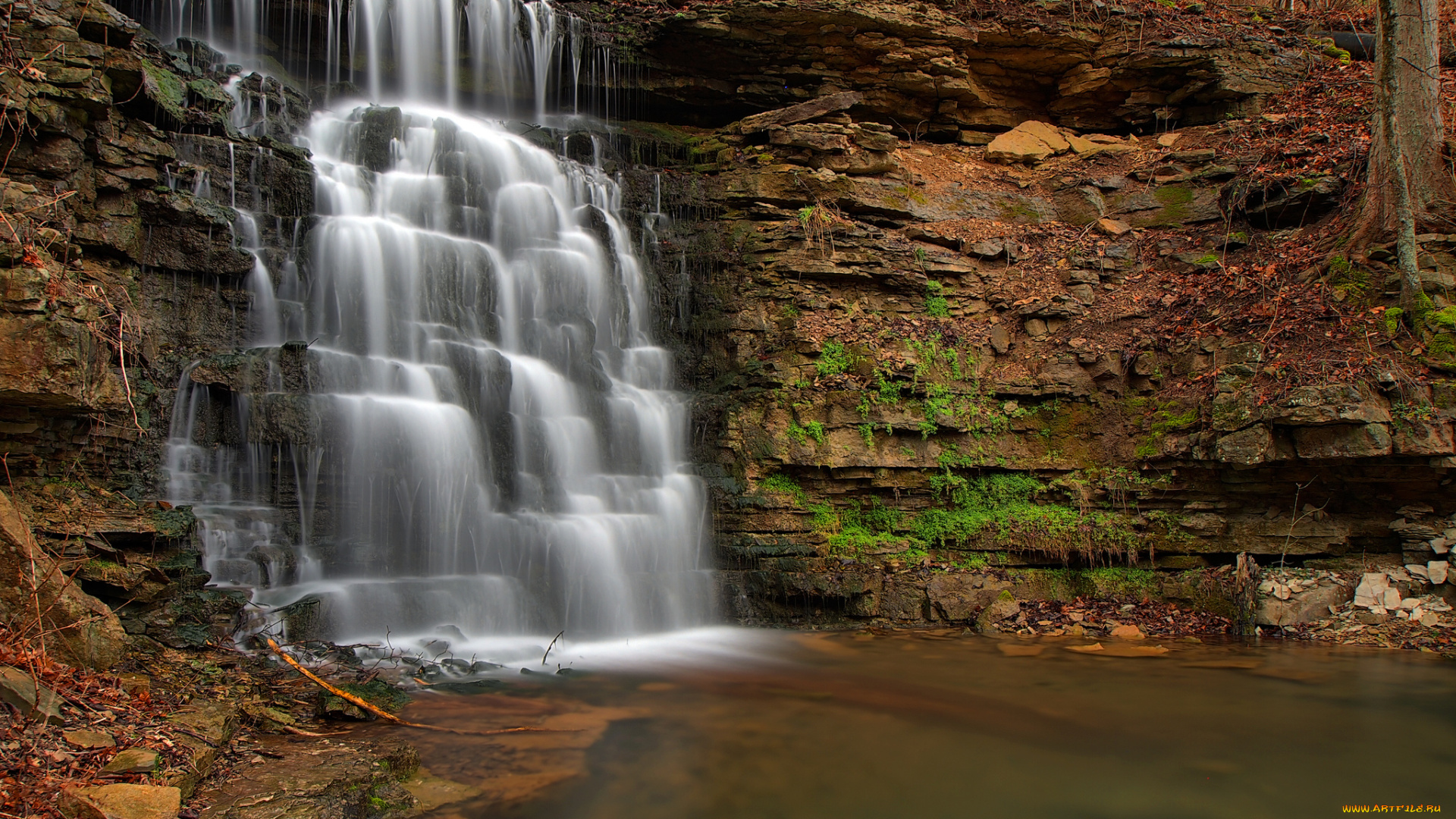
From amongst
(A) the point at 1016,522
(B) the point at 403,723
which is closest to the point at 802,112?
(A) the point at 1016,522

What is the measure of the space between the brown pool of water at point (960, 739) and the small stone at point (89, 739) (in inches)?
59.2

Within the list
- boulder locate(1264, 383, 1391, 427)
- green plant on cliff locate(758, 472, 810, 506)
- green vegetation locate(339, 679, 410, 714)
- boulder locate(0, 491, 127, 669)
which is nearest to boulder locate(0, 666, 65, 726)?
boulder locate(0, 491, 127, 669)

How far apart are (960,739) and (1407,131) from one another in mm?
9820

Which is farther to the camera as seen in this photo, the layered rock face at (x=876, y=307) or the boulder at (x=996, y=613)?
the boulder at (x=996, y=613)

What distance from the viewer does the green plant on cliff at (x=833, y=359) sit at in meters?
10.6

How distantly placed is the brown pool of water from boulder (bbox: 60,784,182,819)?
122 cm

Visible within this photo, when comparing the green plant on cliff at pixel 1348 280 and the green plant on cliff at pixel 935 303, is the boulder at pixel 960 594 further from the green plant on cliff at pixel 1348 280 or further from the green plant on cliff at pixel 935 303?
the green plant on cliff at pixel 1348 280

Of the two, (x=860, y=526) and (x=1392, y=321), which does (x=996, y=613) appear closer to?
(x=860, y=526)

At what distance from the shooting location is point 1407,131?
1009cm

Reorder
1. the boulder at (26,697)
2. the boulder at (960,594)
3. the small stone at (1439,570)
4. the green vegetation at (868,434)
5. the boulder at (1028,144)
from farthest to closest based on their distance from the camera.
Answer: the boulder at (1028,144), the green vegetation at (868,434), the boulder at (960,594), the small stone at (1439,570), the boulder at (26,697)

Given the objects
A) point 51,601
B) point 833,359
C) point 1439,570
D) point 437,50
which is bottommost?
point 1439,570

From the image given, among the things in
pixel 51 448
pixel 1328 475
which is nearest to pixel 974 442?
pixel 1328 475

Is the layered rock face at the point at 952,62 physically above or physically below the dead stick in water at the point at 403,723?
above

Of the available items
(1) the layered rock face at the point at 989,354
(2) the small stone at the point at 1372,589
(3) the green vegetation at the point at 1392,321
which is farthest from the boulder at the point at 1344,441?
(2) the small stone at the point at 1372,589
